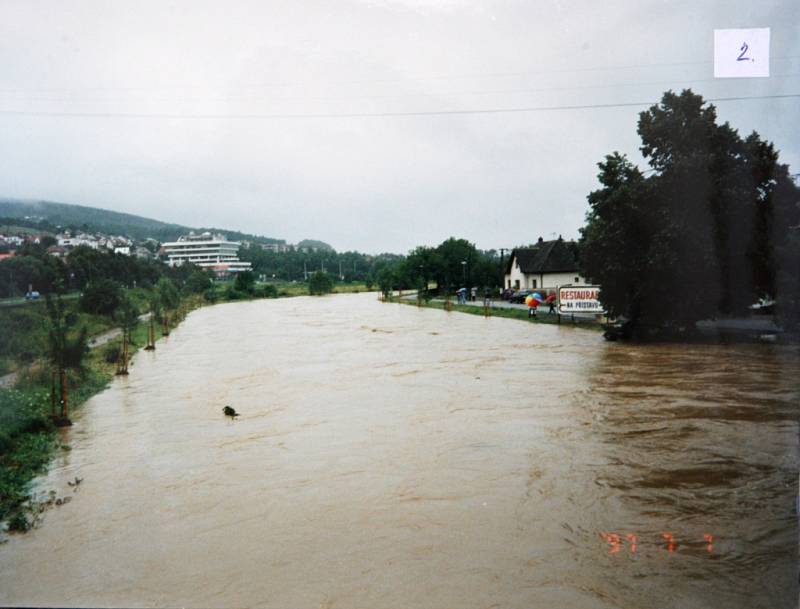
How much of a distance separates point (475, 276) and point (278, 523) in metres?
36.6

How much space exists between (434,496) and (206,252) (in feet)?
77.3

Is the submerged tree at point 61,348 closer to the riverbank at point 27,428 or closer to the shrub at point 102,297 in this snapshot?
the riverbank at point 27,428

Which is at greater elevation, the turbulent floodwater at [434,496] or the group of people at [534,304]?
the group of people at [534,304]

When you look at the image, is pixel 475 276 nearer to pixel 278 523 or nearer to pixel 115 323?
pixel 115 323

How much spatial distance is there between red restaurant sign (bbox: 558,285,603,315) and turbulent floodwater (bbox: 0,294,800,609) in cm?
1042

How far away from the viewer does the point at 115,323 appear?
1895cm

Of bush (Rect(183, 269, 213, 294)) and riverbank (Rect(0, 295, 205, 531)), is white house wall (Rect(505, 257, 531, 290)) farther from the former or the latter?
riverbank (Rect(0, 295, 205, 531))

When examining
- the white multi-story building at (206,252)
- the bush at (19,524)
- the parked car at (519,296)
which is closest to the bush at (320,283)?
the white multi-story building at (206,252)

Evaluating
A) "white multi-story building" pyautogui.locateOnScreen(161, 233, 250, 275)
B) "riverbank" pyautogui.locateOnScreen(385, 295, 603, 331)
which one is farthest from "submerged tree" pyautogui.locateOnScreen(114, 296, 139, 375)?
"riverbank" pyautogui.locateOnScreen(385, 295, 603, 331)

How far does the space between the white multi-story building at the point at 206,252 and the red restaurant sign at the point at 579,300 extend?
48.0ft

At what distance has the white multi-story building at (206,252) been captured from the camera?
→ 844 inches

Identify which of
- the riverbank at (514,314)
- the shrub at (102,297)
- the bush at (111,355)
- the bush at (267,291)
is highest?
the shrub at (102,297)

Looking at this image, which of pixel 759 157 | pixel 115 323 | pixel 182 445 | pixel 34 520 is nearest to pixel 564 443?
pixel 182 445

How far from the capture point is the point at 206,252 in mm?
27656
